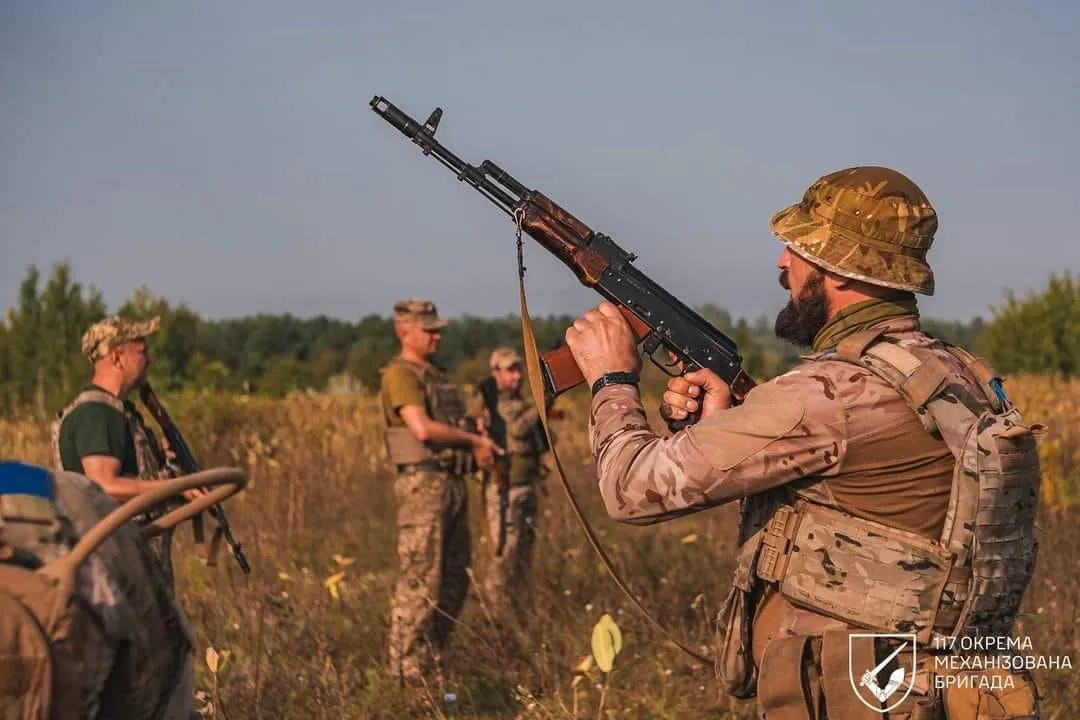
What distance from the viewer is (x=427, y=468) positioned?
7180 mm

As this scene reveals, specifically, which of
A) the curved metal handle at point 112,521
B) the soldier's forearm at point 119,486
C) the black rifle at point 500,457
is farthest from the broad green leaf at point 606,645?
the black rifle at point 500,457

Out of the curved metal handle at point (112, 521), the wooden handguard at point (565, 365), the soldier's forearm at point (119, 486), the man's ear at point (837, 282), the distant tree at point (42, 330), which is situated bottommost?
the curved metal handle at point (112, 521)

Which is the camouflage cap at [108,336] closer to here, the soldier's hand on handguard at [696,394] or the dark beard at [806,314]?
the soldier's hand on handguard at [696,394]

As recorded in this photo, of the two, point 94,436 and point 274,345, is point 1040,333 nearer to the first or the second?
point 274,345

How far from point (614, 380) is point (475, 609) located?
16.0 feet

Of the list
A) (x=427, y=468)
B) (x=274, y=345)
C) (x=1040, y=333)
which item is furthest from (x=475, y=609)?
(x=274, y=345)

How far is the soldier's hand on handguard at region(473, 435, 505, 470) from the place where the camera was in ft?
24.1

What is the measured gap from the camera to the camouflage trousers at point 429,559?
6785 mm

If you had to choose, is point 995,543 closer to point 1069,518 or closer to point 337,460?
point 1069,518

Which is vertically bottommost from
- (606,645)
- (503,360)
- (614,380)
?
(606,645)

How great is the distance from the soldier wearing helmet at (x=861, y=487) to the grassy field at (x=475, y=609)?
159cm

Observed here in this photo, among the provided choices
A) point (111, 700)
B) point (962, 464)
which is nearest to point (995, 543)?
point (962, 464)

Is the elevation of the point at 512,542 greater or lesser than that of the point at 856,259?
lesser

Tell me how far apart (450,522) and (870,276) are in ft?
15.1
